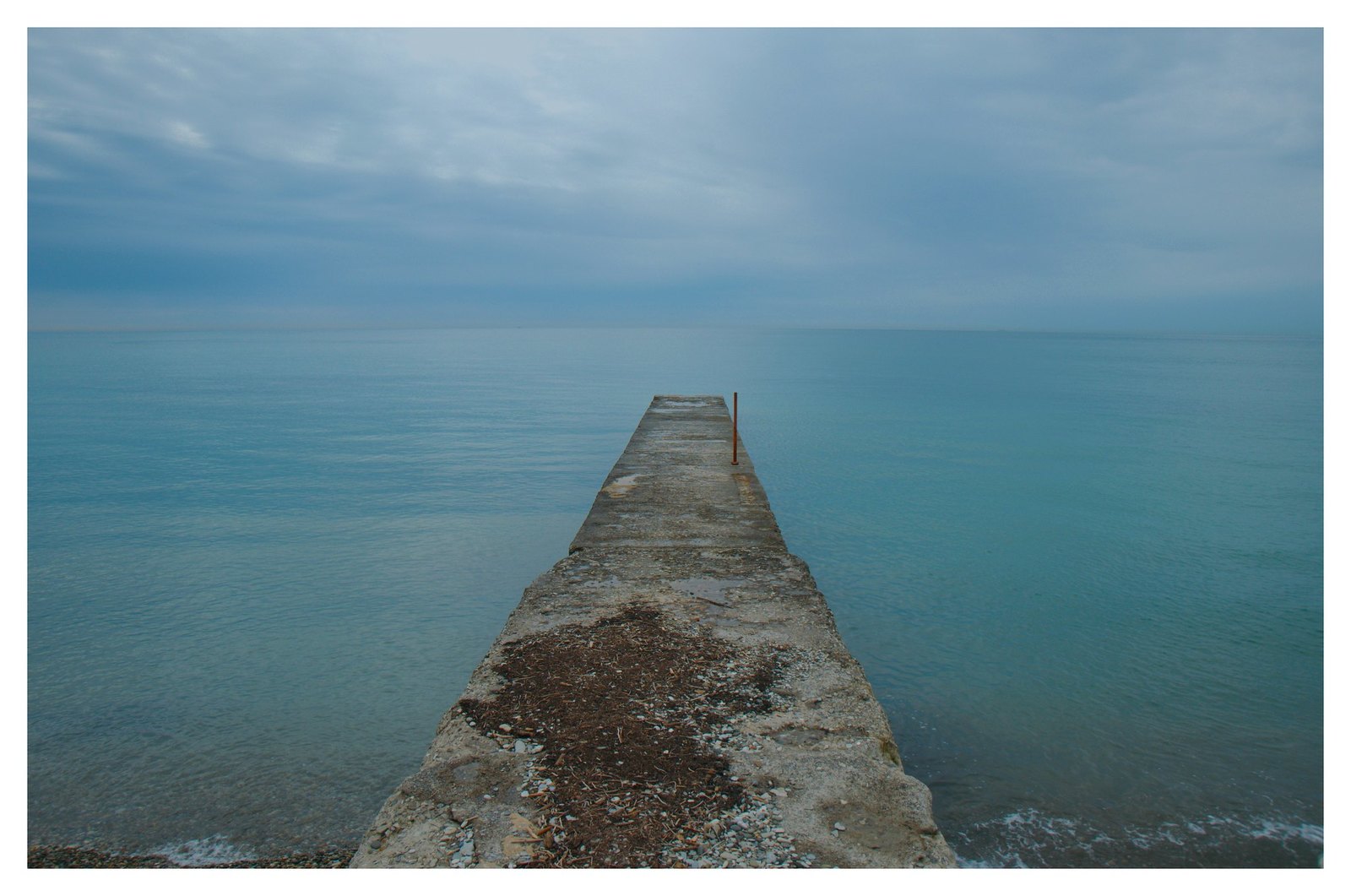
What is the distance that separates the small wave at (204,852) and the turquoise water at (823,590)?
0.10 ft

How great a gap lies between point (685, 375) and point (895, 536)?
2584 cm

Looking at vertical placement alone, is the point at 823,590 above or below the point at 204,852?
above

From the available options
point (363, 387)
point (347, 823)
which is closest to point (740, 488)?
point (347, 823)

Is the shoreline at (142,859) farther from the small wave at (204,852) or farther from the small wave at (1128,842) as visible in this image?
the small wave at (1128,842)

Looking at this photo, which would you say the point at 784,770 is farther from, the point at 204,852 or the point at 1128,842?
the point at 204,852

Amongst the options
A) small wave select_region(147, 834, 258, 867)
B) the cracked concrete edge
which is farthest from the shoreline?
the cracked concrete edge

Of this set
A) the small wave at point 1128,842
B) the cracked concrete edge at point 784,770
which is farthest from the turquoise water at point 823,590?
the cracked concrete edge at point 784,770

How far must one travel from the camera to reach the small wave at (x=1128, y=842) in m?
4.23

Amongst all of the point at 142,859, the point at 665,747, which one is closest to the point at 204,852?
the point at 142,859

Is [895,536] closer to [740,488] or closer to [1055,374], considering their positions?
[740,488]

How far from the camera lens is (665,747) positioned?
3422mm

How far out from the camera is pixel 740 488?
29.1 ft

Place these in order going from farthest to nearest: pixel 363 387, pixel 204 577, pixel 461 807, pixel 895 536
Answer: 1. pixel 363 387
2. pixel 895 536
3. pixel 204 577
4. pixel 461 807

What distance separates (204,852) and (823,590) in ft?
19.0
